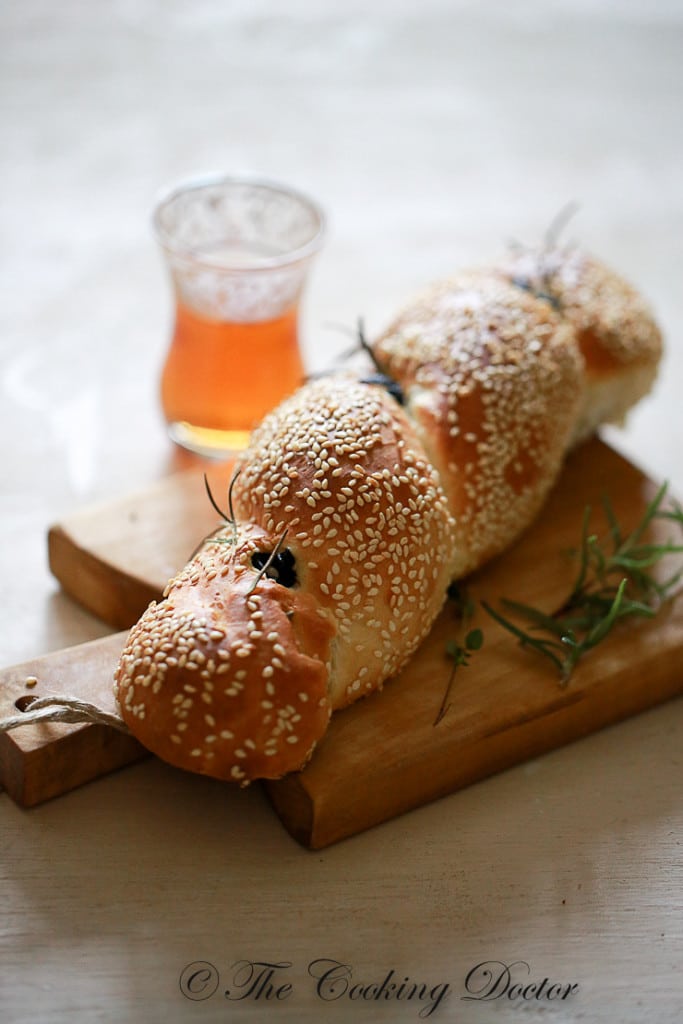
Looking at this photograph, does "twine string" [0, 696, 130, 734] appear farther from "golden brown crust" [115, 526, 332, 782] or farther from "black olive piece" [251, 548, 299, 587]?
"black olive piece" [251, 548, 299, 587]

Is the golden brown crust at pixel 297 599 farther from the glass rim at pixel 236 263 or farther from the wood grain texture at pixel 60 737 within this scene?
the glass rim at pixel 236 263

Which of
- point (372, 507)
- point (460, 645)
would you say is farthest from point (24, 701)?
point (460, 645)

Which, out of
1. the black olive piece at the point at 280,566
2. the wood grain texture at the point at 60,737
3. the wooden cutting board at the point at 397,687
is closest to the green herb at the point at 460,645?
the wooden cutting board at the point at 397,687

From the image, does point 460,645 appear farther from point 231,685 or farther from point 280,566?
point 231,685

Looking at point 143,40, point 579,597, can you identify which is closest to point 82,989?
point 579,597
